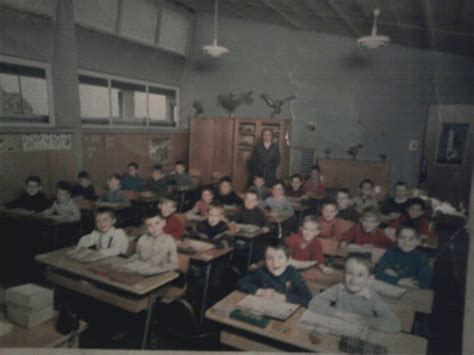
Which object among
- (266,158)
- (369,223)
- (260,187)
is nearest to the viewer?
(369,223)

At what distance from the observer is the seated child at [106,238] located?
217 cm

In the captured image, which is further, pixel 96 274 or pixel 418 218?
pixel 96 274

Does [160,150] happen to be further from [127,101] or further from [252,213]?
[252,213]

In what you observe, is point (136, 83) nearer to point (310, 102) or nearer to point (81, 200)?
point (81, 200)

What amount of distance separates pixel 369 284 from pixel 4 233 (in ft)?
6.13

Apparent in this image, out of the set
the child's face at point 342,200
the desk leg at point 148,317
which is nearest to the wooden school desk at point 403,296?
the child's face at point 342,200

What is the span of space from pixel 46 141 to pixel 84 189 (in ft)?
1.21

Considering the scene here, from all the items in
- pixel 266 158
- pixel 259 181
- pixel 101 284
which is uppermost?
pixel 266 158

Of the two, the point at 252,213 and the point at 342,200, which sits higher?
the point at 342,200

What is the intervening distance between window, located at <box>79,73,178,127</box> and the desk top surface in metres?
0.85

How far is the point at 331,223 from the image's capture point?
2.90 m

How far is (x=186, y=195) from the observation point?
11.9 ft

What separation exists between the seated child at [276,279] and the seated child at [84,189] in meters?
1.08

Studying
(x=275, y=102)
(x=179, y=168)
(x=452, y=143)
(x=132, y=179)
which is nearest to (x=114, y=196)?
(x=132, y=179)
